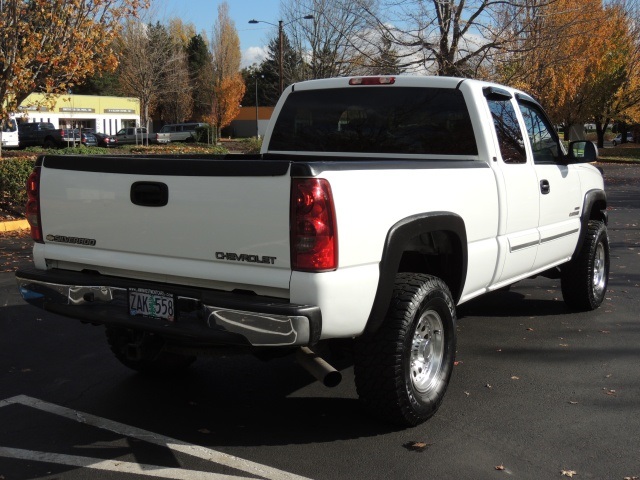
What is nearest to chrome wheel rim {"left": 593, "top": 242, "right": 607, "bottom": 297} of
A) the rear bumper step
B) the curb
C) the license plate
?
the rear bumper step

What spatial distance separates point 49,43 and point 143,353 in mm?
14328

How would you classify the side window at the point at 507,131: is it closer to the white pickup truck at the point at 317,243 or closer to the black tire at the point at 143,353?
the white pickup truck at the point at 317,243

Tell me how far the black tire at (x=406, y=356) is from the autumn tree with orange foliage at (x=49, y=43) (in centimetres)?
1396

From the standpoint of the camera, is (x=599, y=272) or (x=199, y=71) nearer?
(x=599, y=272)

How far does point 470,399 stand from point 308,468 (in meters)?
1.49

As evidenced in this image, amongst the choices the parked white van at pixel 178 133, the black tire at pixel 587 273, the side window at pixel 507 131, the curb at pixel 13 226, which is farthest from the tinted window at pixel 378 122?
the parked white van at pixel 178 133

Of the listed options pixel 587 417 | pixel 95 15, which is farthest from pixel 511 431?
pixel 95 15

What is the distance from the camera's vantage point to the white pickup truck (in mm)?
3648

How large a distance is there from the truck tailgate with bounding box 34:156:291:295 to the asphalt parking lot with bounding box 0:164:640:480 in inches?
36.5

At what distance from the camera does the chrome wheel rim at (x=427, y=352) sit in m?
4.44

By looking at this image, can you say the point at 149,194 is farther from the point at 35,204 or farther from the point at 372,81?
the point at 372,81

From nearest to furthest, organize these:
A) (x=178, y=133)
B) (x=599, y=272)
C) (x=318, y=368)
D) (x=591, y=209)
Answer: (x=318, y=368), (x=591, y=209), (x=599, y=272), (x=178, y=133)

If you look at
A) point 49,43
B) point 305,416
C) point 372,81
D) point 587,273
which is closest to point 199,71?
point 49,43

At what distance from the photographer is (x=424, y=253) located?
15.5 ft
